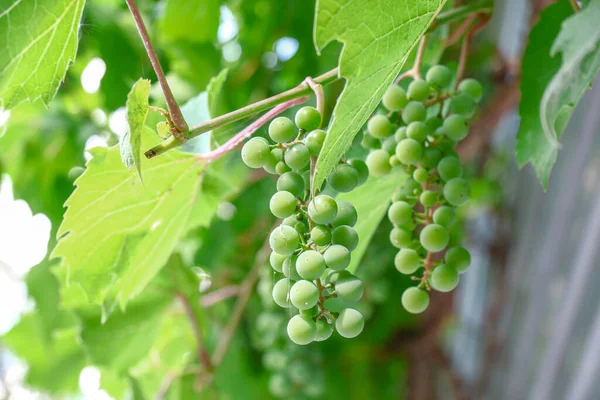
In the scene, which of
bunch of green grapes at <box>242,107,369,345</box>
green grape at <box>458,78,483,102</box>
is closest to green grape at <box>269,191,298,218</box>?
bunch of green grapes at <box>242,107,369,345</box>

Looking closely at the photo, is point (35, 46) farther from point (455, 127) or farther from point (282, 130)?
point (455, 127)

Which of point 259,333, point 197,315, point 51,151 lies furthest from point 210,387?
point 51,151

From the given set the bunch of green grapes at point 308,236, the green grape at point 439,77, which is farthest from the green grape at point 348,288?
the green grape at point 439,77

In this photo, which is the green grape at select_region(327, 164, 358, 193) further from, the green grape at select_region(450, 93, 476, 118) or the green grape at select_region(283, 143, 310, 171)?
the green grape at select_region(450, 93, 476, 118)

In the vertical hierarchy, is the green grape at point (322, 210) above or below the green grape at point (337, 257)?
above

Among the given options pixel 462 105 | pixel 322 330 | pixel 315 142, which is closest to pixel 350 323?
pixel 322 330

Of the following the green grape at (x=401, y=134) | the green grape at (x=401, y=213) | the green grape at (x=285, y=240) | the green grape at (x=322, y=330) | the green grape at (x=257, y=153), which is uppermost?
the green grape at (x=257, y=153)

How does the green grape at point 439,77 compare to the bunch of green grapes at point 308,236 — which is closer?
the bunch of green grapes at point 308,236

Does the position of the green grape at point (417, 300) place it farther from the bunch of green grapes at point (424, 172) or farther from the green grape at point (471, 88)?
the green grape at point (471, 88)
